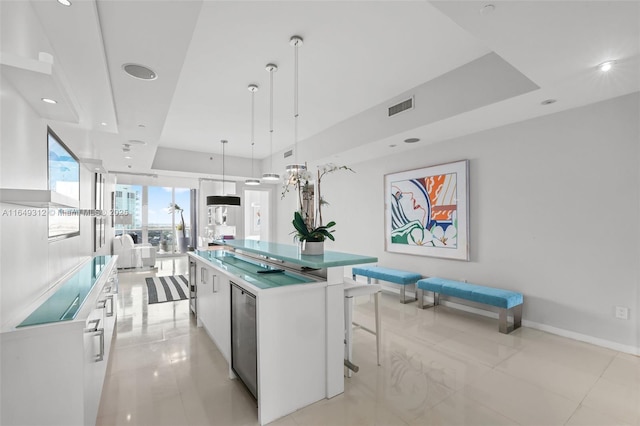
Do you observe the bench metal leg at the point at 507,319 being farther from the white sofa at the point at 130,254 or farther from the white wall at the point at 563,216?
the white sofa at the point at 130,254

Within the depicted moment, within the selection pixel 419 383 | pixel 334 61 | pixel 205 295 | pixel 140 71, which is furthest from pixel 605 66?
pixel 205 295

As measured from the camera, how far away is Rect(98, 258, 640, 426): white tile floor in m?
2.10

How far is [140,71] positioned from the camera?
2.40 m

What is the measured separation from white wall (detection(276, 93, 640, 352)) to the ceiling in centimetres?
29

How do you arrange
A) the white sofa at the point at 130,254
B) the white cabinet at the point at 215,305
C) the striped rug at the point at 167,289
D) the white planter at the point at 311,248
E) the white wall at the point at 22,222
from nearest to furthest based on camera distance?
the white wall at the point at 22,222
the white planter at the point at 311,248
the white cabinet at the point at 215,305
the striped rug at the point at 167,289
the white sofa at the point at 130,254

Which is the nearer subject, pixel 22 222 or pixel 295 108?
pixel 22 222

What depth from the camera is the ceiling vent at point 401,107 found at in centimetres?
408

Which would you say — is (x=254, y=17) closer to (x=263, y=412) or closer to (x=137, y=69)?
(x=137, y=69)

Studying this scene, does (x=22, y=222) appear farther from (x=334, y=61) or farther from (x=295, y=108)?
(x=295, y=108)

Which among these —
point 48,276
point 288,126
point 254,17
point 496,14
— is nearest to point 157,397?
point 48,276

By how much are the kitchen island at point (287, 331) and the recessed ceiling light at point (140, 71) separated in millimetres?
1809

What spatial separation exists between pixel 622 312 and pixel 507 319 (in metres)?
1.08

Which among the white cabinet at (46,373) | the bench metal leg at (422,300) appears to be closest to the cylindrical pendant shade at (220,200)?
the bench metal leg at (422,300)

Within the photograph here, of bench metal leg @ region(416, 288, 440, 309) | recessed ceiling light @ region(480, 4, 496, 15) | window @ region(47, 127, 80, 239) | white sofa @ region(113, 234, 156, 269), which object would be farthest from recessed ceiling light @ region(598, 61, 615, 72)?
white sofa @ region(113, 234, 156, 269)
